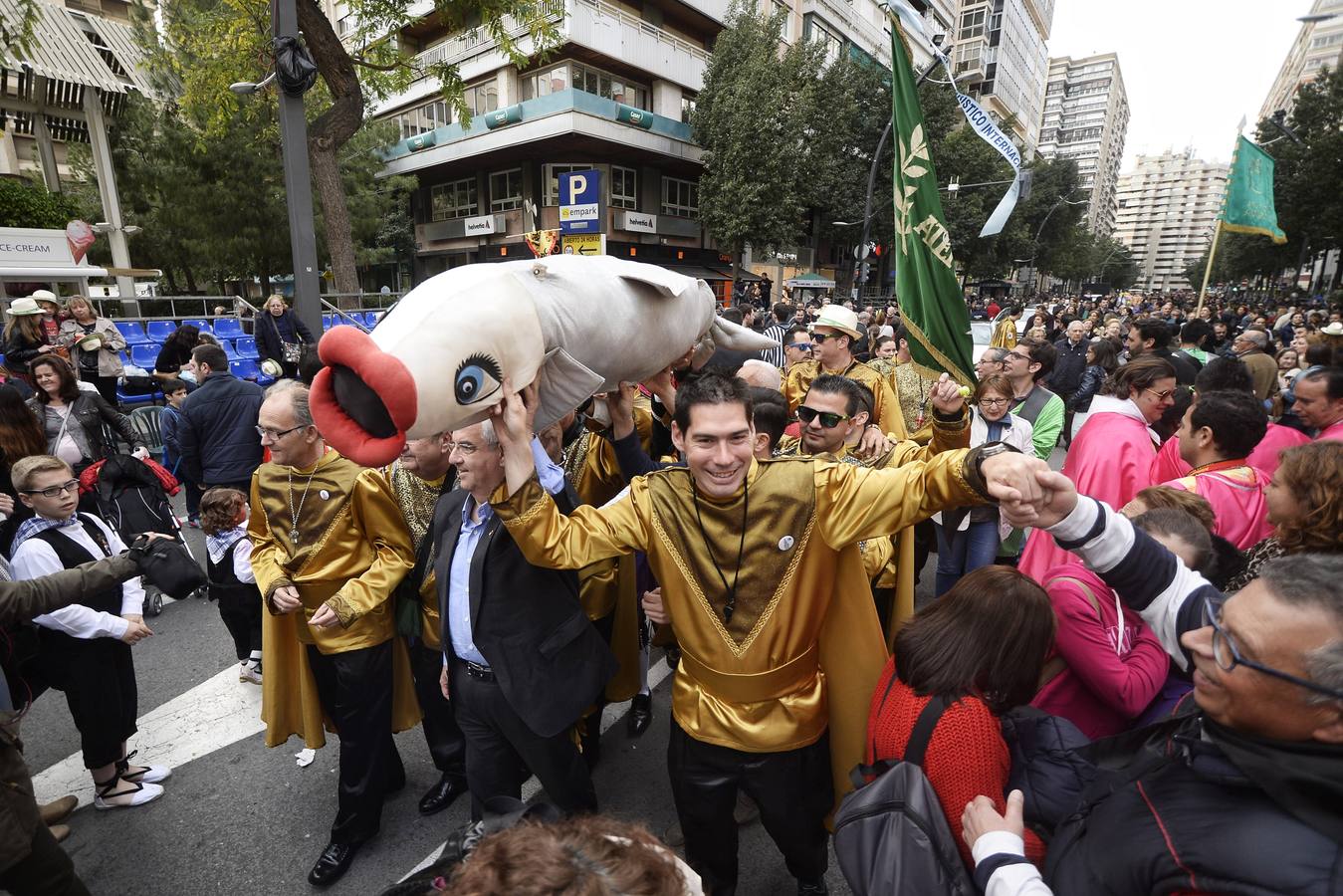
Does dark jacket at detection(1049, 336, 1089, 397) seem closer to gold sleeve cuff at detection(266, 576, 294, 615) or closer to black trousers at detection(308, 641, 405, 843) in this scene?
black trousers at detection(308, 641, 405, 843)

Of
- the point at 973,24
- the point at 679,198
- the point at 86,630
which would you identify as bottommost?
the point at 86,630

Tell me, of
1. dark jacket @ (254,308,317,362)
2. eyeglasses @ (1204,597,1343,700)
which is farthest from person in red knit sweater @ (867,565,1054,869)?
dark jacket @ (254,308,317,362)

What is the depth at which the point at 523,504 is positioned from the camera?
192 centimetres

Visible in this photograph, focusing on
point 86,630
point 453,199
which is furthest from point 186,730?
point 453,199

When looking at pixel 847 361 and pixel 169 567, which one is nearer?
pixel 169 567

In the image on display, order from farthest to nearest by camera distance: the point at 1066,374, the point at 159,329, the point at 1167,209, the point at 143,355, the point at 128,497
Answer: the point at 1167,209, the point at 159,329, the point at 143,355, the point at 1066,374, the point at 128,497

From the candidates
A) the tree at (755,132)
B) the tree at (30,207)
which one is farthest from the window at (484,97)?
the tree at (30,207)

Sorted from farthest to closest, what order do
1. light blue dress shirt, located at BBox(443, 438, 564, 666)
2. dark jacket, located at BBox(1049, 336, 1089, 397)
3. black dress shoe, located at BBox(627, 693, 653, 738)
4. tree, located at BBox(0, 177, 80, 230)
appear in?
tree, located at BBox(0, 177, 80, 230) < dark jacket, located at BBox(1049, 336, 1089, 397) < black dress shoe, located at BBox(627, 693, 653, 738) < light blue dress shirt, located at BBox(443, 438, 564, 666)

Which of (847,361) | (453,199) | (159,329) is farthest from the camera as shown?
(453,199)

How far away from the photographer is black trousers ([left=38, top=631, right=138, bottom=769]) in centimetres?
283

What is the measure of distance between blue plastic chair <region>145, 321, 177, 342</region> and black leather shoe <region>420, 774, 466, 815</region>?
12.4m

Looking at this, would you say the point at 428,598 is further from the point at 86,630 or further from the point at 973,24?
the point at 973,24

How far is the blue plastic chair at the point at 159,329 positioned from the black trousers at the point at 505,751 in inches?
509

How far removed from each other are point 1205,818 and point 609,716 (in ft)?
10.5
